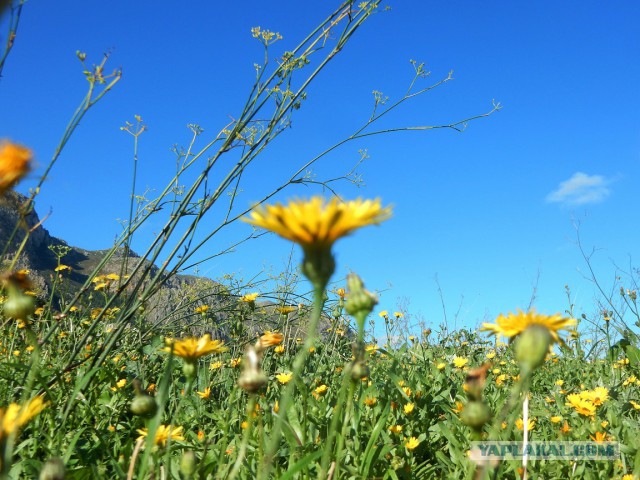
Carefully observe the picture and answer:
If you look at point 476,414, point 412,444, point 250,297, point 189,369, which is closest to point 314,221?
point 476,414

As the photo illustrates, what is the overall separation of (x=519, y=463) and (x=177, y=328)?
7.34 feet

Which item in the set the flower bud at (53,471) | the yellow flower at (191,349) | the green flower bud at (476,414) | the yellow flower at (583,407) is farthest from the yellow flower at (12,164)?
the yellow flower at (583,407)

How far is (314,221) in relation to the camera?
771mm

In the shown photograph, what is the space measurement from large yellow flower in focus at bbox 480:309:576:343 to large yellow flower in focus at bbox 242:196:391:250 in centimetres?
49

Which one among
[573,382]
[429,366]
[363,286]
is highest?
[573,382]

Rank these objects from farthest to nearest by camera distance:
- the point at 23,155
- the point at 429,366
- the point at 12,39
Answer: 1. the point at 429,366
2. the point at 12,39
3. the point at 23,155

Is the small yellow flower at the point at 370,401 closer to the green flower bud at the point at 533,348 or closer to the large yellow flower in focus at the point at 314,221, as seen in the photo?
the green flower bud at the point at 533,348

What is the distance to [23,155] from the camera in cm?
132

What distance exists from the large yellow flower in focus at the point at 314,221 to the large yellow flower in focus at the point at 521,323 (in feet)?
1.59

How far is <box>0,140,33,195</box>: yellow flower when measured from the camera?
4.13 ft

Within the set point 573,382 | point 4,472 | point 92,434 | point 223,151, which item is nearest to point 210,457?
point 92,434

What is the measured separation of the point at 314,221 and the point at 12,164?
908 millimetres

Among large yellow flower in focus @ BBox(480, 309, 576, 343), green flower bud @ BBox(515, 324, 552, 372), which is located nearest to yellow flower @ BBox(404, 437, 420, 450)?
large yellow flower in focus @ BBox(480, 309, 576, 343)

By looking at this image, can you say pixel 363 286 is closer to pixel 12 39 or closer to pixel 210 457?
pixel 210 457
